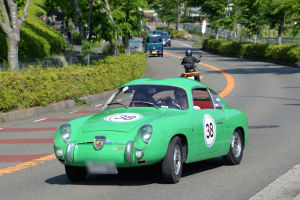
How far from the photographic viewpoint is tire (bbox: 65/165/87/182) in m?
7.73

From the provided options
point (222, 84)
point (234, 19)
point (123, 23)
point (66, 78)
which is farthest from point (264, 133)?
point (234, 19)

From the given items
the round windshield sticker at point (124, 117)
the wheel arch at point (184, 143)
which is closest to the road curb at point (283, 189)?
the wheel arch at point (184, 143)

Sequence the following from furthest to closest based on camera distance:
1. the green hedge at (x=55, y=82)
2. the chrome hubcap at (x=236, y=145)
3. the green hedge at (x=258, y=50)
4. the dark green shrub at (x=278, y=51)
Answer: the dark green shrub at (x=278, y=51) < the green hedge at (x=258, y=50) < the green hedge at (x=55, y=82) < the chrome hubcap at (x=236, y=145)

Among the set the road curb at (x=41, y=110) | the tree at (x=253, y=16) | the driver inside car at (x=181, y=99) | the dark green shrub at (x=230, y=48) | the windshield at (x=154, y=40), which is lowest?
the road curb at (x=41, y=110)

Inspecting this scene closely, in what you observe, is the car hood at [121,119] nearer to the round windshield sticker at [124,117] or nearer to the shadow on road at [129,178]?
the round windshield sticker at [124,117]

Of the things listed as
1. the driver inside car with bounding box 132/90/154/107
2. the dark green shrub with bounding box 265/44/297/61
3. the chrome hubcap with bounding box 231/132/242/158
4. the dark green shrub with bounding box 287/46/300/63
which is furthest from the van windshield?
the driver inside car with bounding box 132/90/154/107

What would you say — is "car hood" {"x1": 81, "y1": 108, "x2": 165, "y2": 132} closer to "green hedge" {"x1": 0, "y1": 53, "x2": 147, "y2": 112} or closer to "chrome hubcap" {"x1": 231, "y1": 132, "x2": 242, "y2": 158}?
"chrome hubcap" {"x1": 231, "y1": 132, "x2": 242, "y2": 158}

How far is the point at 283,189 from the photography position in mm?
7184

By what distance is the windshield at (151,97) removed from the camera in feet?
27.7

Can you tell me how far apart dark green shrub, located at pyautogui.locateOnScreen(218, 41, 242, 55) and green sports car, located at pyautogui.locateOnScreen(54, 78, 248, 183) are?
4922 cm

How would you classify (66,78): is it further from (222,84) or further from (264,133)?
(222,84)

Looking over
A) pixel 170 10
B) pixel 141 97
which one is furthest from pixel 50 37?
pixel 170 10

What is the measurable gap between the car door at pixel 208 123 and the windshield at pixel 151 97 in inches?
11.0

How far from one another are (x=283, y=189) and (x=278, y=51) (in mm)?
40732
